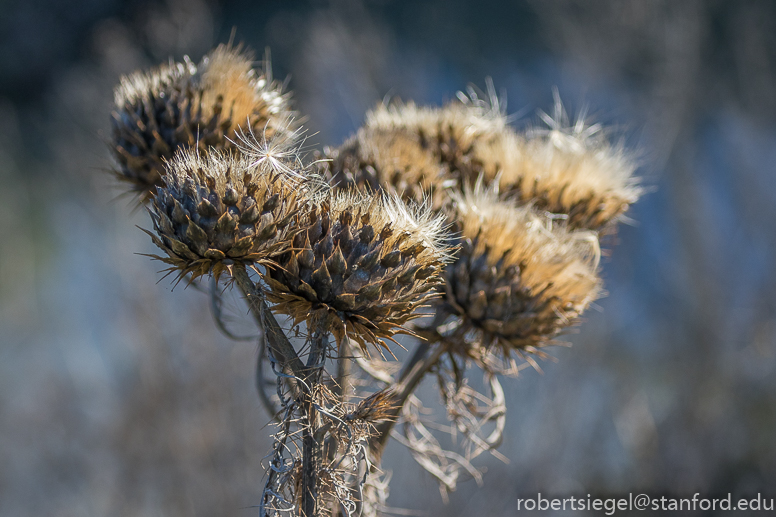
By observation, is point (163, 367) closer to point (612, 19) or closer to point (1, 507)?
point (1, 507)

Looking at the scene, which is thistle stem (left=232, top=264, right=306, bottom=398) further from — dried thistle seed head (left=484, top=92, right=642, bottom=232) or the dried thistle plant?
dried thistle seed head (left=484, top=92, right=642, bottom=232)

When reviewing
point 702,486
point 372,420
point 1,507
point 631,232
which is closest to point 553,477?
point 702,486

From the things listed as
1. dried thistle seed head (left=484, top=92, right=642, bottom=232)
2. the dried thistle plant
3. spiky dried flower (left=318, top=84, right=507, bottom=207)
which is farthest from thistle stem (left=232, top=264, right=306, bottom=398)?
dried thistle seed head (left=484, top=92, right=642, bottom=232)

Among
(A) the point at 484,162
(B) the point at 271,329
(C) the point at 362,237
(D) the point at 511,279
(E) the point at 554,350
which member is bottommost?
(B) the point at 271,329

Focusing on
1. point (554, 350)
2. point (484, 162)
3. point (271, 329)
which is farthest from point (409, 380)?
point (554, 350)

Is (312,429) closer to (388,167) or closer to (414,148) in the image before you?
(388,167)

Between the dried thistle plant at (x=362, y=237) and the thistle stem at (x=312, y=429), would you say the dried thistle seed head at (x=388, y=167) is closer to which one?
the dried thistle plant at (x=362, y=237)

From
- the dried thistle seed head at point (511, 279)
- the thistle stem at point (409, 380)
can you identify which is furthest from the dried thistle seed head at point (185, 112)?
the thistle stem at point (409, 380)
